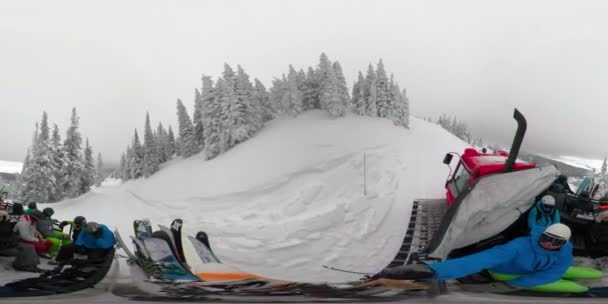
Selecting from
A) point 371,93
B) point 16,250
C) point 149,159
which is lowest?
point 16,250

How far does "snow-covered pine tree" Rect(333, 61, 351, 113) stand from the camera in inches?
1723

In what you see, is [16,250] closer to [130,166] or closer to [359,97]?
[130,166]

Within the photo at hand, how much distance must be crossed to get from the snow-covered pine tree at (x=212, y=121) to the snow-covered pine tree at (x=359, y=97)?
69.5 ft

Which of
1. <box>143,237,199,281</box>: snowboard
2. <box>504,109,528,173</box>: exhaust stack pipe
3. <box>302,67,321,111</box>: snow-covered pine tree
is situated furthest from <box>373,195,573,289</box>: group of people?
<box>302,67,321,111</box>: snow-covered pine tree

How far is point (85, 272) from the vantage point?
3391 millimetres

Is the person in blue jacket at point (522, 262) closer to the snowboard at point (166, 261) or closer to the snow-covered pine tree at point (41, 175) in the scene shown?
the snowboard at point (166, 261)

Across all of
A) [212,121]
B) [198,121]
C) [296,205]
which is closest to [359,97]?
[212,121]

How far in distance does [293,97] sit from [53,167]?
2986 centimetres

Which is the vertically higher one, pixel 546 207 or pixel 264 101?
pixel 264 101

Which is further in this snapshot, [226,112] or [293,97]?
[293,97]

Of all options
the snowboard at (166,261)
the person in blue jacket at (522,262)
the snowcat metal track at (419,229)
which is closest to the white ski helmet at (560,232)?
the person in blue jacket at (522,262)

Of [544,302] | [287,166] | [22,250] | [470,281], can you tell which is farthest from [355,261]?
[287,166]

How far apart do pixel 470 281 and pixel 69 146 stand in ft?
123

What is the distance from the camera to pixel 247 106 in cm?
3706
